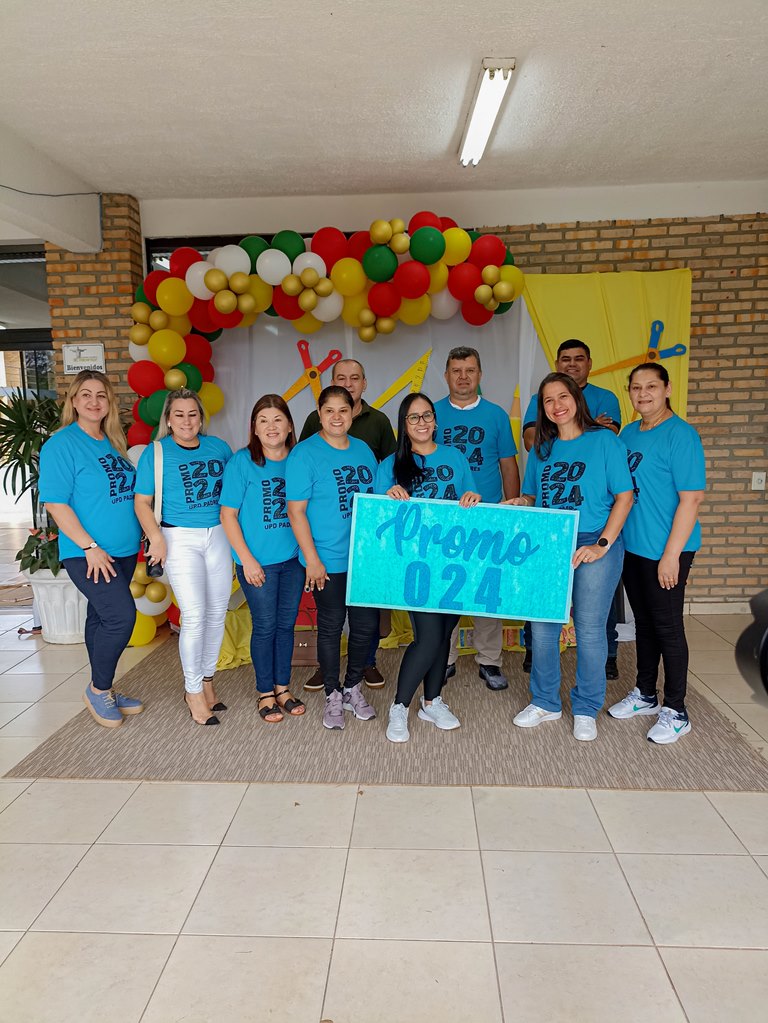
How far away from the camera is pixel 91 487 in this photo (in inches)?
120

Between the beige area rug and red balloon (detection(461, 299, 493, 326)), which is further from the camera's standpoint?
red balloon (detection(461, 299, 493, 326))

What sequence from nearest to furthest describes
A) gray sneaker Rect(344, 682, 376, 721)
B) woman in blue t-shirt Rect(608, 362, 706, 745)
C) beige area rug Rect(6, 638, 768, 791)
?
beige area rug Rect(6, 638, 768, 791) → woman in blue t-shirt Rect(608, 362, 706, 745) → gray sneaker Rect(344, 682, 376, 721)

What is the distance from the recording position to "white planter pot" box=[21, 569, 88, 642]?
463 cm

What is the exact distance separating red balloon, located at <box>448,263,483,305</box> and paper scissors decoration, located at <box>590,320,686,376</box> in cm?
117

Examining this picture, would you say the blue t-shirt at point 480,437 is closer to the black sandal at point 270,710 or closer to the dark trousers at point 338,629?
the dark trousers at point 338,629

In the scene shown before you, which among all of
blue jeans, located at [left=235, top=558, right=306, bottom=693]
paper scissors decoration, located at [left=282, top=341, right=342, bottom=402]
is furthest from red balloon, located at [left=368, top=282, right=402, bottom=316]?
blue jeans, located at [left=235, top=558, right=306, bottom=693]

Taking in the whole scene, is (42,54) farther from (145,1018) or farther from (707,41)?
(145,1018)

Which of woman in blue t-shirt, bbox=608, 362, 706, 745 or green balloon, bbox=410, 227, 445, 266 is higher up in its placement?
green balloon, bbox=410, 227, 445, 266

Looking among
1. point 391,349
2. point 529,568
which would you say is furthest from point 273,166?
point 529,568

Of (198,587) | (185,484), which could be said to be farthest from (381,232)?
(198,587)

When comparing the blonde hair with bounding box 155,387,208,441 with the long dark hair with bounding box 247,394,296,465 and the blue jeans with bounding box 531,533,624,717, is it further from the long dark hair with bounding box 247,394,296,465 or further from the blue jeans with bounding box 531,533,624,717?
the blue jeans with bounding box 531,533,624,717

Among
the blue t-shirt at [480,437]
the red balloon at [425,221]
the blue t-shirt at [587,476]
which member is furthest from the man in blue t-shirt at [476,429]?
the red balloon at [425,221]

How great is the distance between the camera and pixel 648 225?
488 centimetres

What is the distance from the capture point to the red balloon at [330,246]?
4148 millimetres
